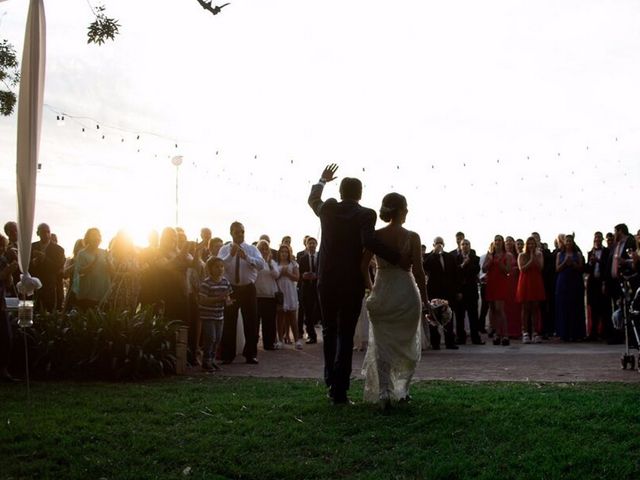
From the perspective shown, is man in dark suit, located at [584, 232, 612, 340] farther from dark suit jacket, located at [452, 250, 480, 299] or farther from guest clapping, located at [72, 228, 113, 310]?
guest clapping, located at [72, 228, 113, 310]

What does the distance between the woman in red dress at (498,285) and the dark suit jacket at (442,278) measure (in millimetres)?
876

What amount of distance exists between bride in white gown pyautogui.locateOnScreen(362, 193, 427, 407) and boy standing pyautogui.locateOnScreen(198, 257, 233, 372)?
15.2ft

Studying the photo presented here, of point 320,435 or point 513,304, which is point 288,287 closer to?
point 513,304

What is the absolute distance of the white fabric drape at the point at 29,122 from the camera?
798 cm

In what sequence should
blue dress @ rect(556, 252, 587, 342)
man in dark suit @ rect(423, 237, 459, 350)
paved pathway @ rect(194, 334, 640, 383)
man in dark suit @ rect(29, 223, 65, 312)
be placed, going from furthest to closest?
1. blue dress @ rect(556, 252, 587, 342)
2. man in dark suit @ rect(423, 237, 459, 350)
3. man in dark suit @ rect(29, 223, 65, 312)
4. paved pathway @ rect(194, 334, 640, 383)

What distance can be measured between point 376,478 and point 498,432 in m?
1.61

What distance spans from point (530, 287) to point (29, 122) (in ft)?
41.5

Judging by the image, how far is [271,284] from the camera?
16.8m

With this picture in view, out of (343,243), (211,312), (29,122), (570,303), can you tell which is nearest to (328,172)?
(343,243)

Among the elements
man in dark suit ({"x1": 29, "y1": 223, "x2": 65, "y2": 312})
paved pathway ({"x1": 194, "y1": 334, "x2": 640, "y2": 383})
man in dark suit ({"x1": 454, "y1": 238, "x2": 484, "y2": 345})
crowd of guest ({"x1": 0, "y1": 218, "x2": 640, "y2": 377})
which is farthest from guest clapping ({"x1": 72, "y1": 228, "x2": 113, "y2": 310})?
man in dark suit ({"x1": 454, "y1": 238, "x2": 484, "y2": 345})

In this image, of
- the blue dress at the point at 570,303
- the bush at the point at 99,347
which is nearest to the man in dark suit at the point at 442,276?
the blue dress at the point at 570,303

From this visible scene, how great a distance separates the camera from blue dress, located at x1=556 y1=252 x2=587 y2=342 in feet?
60.8

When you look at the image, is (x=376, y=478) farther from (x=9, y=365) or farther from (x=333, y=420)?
(x=9, y=365)

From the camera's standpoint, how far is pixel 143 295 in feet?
45.4
